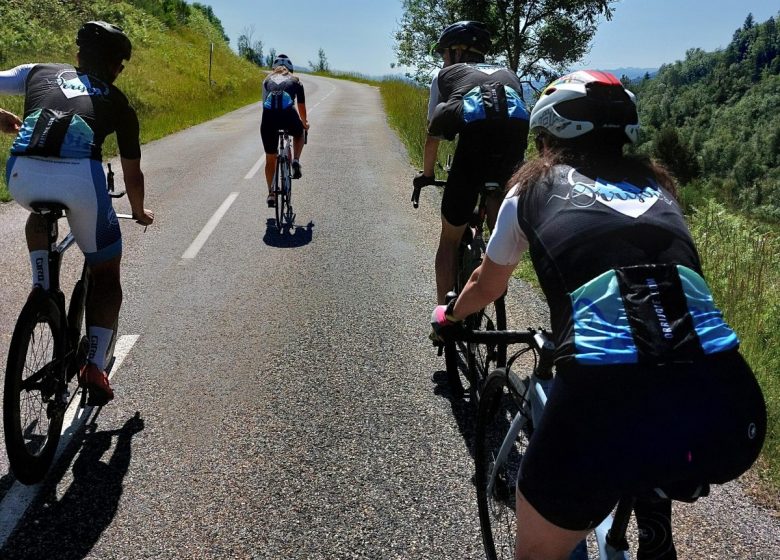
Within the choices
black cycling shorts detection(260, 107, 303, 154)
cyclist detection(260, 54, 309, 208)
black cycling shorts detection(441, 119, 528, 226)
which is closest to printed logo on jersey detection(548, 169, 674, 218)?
black cycling shorts detection(441, 119, 528, 226)

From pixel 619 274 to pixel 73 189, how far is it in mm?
2636

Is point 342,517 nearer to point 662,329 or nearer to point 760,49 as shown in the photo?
point 662,329

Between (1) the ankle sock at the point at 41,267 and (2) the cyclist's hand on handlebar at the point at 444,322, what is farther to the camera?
(1) the ankle sock at the point at 41,267

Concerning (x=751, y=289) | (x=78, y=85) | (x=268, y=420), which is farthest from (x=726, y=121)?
(x=78, y=85)

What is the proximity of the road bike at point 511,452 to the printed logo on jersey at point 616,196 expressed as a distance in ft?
1.57

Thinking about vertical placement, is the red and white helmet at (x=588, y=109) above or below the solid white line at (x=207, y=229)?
above

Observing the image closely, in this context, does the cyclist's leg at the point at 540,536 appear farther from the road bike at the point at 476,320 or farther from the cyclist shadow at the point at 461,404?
the road bike at the point at 476,320

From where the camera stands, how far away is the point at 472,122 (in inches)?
142

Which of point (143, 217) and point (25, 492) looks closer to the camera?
point (25, 492)

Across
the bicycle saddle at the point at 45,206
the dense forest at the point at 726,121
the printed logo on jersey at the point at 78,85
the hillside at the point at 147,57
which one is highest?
the printed logo on jersey at the point at 78,85

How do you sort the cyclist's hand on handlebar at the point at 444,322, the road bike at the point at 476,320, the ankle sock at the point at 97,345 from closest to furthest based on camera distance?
the cyclist's hand on handlebar at the point at 444,322
the ankle sock at the point at 97,345
the road bike at the point at 476,320

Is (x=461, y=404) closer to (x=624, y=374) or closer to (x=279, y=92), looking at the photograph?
(x=624, y=374)

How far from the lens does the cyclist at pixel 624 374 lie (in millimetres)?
1454

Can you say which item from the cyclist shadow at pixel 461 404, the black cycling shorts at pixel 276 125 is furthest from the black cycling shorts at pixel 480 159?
the black cycling shorts at pixel 276 125
